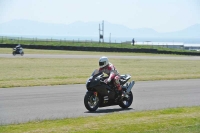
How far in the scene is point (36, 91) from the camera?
51.3 ft

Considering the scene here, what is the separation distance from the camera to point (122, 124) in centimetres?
928

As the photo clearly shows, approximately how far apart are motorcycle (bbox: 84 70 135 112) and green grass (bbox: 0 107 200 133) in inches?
43.8

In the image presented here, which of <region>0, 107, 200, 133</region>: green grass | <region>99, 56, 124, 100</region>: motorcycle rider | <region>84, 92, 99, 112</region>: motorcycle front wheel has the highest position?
<region>99, 56, 124, 100</region>: motorcycle rider

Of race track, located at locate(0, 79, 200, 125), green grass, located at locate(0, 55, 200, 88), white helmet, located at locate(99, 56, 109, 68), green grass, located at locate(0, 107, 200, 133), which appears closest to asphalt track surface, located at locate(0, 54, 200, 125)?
race track, located at locate(0, 79, 200, 125)

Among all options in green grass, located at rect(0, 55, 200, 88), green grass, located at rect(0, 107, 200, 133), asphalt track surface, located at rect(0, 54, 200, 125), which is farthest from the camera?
green grass, located at rect(0, 55, 200, 88)

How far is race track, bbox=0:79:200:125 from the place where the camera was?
36.0 feet

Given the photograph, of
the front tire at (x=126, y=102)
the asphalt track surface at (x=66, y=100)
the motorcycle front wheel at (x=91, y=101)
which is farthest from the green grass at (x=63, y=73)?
the motorcycle front wheel at (x=91, y=101)

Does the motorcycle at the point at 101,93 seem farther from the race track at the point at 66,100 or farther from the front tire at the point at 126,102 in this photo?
the race track at the point at 66,100

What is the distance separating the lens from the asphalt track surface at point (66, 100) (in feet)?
35.9

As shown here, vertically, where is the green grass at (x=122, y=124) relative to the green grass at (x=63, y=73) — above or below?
above

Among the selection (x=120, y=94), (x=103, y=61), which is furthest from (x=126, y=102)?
(x=103, y=61)

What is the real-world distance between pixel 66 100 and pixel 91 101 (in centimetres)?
212

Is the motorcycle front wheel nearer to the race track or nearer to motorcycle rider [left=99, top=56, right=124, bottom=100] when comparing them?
the race track

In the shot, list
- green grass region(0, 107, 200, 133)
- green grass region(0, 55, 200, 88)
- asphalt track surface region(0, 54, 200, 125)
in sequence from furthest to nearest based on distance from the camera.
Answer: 1. green grass region(0, 55, 200, 88)
2. asphalt track surface region(0, 54, 200, 125)
3. green grass region(0, 107, 200, 133)
